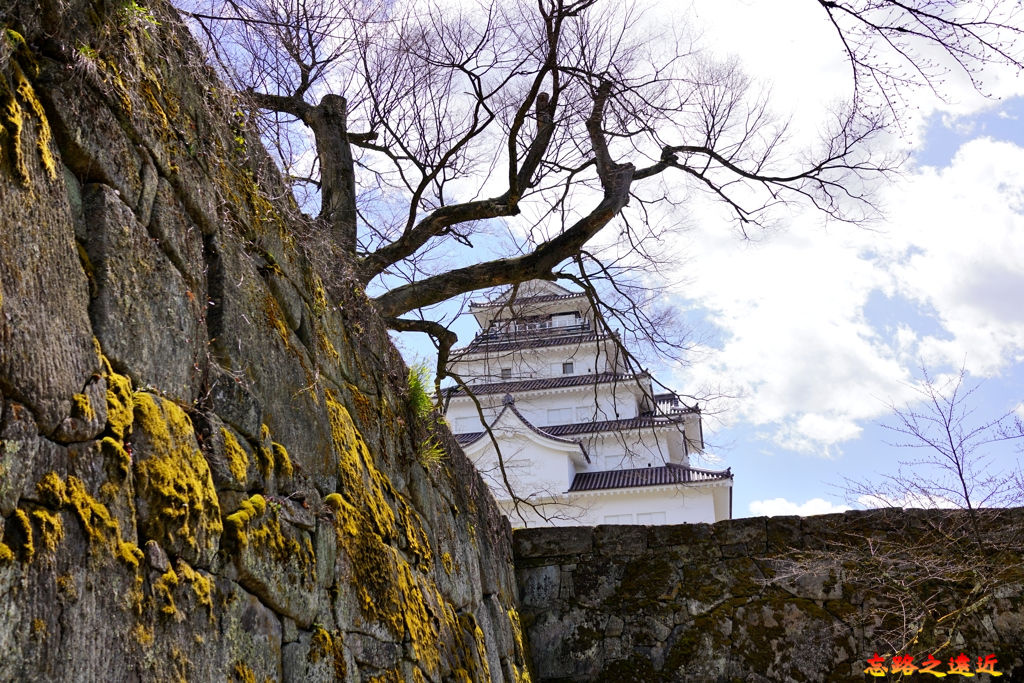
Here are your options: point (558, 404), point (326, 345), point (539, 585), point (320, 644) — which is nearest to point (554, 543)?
point (539, 585)

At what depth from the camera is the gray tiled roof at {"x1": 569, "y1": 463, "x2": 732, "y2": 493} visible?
2014 cm

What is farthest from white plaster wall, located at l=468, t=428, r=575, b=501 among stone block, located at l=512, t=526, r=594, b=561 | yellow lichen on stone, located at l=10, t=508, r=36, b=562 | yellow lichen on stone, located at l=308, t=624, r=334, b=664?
yellow lichen on stone, located at l=10, t=508, r=36, b=562

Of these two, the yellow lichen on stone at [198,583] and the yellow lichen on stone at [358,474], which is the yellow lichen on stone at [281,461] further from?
the yellow lichen on stone at [198,583]

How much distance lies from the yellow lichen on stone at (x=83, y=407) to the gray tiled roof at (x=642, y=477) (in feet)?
59.1

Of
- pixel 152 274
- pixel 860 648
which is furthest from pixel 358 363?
pixel 860 648

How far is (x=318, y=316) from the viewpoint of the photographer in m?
4.18

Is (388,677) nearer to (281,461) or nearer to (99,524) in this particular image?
(281,461)

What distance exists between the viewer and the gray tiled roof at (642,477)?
2014 centimetres

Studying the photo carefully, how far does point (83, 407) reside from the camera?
2.21 meters

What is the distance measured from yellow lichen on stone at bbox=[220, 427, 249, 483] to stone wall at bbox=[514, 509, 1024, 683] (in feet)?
17.1

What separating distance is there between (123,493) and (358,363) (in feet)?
7.98

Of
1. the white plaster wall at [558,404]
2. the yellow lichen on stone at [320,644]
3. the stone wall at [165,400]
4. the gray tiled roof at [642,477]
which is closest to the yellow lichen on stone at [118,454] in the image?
the stone wall at [165,400]

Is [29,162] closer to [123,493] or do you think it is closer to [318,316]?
[123,493]

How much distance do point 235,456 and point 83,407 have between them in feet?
2.62
